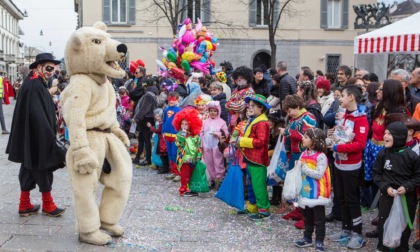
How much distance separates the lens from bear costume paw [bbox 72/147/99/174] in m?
5.21

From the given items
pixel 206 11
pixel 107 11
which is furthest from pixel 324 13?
pixel 107 11

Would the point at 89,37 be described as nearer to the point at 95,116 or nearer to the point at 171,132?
the point at 95,116

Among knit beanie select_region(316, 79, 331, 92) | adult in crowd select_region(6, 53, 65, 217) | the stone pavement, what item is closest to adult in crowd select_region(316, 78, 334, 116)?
knit beanie select_region(316, 79, 331, 92)

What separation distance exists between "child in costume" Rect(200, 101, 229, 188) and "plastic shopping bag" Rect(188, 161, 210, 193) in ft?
1.82

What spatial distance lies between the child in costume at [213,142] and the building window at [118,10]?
19278mm

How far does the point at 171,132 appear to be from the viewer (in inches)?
→ 367

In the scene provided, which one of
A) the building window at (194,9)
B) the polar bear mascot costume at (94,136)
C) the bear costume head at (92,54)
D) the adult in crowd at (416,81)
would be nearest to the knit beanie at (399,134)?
the adult in crowd at (416,81)

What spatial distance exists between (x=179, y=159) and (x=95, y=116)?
2880mm

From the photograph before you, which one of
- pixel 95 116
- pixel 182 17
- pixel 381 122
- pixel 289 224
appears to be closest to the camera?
pixel 95 116

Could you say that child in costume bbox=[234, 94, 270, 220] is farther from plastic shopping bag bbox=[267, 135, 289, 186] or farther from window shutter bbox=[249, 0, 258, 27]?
window shutter bbox=[249, 0, 258, 27]

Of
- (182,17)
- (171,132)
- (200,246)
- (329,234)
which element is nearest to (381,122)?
(329,234)

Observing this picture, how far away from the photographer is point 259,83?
9.28 meters

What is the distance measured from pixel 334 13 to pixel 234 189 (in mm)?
23301

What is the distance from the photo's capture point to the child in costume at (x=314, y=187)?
555 cm
